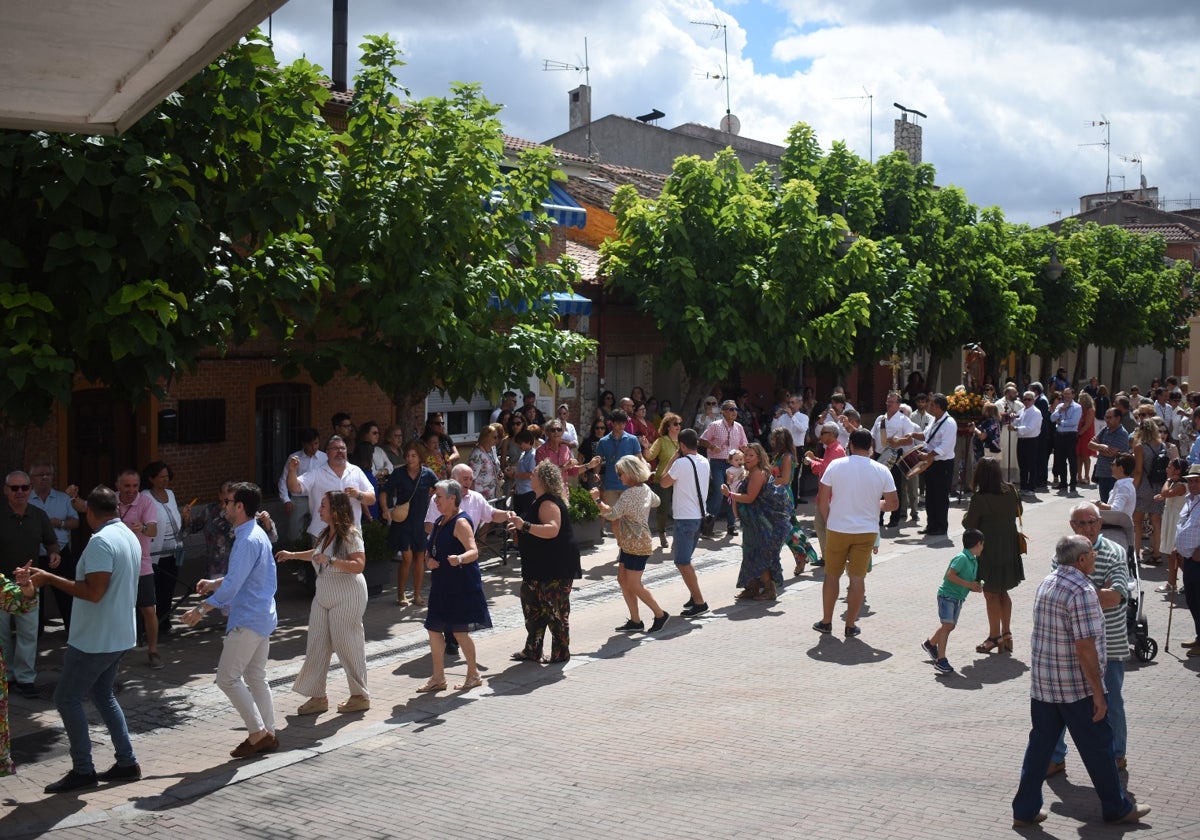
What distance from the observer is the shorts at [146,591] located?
35.9 feet

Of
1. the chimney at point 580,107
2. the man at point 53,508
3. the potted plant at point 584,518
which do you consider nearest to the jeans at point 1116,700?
the man at point 53,508

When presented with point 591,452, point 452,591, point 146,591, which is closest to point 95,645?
point 452,591

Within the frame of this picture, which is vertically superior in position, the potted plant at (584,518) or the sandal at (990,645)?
the potted plant at (584,518)

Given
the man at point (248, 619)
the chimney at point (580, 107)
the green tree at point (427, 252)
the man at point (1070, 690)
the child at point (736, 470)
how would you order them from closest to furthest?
the man at point (1070, 690), the man at point (248, 619), the child at point (736, 470), the green tree at point (427, 252), the chimney at point (580, 107)

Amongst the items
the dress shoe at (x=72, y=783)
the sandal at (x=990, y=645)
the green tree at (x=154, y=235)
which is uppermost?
the green tree at (x=154, y=235)

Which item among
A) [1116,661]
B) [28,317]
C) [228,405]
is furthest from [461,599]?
[228,405]

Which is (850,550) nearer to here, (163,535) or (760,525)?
(760,525)

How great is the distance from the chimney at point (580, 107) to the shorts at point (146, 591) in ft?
108

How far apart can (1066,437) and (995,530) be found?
12926 millimetres

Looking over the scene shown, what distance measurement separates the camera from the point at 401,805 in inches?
307

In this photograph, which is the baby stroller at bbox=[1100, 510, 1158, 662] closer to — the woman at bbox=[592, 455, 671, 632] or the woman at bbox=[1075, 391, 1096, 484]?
the woman at bbox=[592, 455, 671, 632]

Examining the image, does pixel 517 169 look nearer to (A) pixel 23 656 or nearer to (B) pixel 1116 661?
(A) pixel 23 656

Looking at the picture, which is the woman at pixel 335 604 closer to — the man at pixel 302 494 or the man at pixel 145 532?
the man at pixel 145 532

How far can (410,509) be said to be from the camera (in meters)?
13.3
